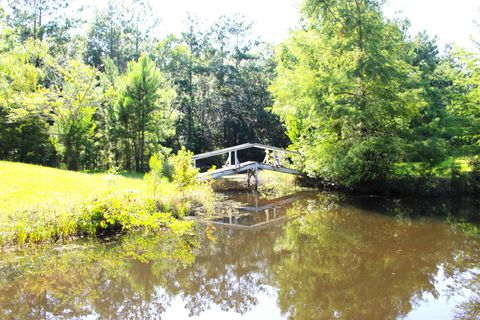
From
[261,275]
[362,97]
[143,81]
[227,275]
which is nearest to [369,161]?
[362,97]

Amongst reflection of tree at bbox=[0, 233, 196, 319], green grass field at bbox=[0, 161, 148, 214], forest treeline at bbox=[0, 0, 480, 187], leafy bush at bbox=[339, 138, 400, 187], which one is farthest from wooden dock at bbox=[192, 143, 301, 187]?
reflection of tree at bbox=[0, 233, 196, 319]

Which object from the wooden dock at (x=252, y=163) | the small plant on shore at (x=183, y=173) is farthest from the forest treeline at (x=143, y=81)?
the small plant on shore at (x=183, y=173)

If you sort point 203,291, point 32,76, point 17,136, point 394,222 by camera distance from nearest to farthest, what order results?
point 203,291, point 394,222, point 17,136, point 32,76

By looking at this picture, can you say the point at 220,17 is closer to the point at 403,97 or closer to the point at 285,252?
the point at 403,97

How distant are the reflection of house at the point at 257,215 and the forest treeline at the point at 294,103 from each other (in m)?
2.69

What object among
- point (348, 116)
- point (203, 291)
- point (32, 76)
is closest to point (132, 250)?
point (203, 291)

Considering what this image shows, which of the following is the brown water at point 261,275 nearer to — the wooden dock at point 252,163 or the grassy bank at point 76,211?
the grassy bank at point 76,211

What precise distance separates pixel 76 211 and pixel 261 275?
16.3 ft

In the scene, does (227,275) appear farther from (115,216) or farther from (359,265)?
(115,216)

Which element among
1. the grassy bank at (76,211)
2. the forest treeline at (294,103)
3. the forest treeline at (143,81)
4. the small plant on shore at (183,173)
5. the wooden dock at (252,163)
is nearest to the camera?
the grassy bank at (76,211)

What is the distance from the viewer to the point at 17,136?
20.4 metres

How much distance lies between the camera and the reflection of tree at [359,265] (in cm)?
613

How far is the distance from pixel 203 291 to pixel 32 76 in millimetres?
19634

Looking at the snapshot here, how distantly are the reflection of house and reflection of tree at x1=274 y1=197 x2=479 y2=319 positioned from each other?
993 mm
